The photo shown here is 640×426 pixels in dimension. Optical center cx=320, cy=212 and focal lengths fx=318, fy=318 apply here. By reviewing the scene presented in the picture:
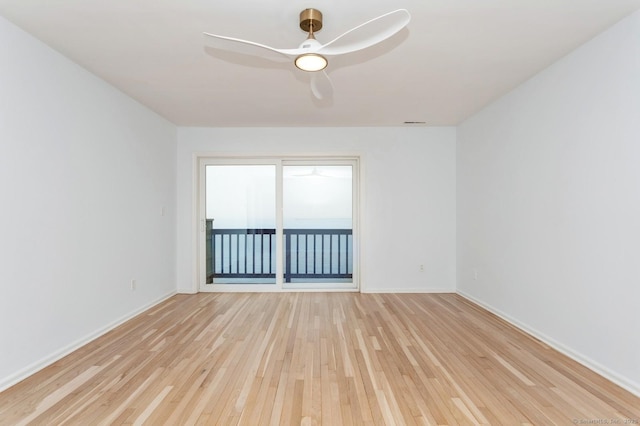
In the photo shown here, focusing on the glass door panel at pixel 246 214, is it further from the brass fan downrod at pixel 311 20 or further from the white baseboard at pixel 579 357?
the white baseboard at pixel 579 357

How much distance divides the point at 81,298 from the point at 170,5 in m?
2.47

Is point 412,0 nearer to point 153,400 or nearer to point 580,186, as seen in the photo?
point 580,186

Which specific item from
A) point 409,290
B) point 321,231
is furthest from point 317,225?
point 409,290

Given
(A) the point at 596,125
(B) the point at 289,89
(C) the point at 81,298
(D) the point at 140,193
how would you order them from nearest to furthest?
1. (A) the point at 596,125
2. (C) the point at 81,298
3. (B) the point at 289,89
4. (D) the point at 140,193

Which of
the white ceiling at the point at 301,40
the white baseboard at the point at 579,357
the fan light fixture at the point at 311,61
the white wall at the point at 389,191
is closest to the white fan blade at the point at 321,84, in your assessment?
the white ceiling at the point at 301,40

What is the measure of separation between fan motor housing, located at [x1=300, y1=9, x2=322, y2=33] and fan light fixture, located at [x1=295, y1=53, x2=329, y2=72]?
19 centimetres

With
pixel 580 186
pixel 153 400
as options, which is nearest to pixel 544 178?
pixel 580 186

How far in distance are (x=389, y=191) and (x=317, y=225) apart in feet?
3.92

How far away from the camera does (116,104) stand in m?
3.28

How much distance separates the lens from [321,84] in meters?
2.63

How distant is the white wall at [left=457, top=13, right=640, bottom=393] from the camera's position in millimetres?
2111

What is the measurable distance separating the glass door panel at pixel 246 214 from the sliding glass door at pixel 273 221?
0.01m

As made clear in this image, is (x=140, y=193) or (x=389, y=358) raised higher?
(x=140, y=193)

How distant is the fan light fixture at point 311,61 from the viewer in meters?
1.97
